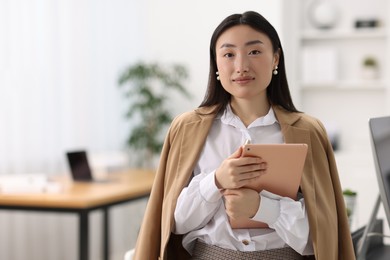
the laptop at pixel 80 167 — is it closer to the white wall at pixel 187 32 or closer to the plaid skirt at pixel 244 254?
the white wall at pixel 187 32

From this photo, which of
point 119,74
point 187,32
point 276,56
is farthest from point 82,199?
point 187,32

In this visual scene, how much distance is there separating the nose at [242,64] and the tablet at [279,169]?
0.21m

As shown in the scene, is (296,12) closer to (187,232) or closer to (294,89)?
(294,89)

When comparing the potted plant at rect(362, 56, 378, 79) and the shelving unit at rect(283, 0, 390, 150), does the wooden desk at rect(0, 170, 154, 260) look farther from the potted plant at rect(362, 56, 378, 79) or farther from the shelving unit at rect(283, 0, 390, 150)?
the potted plant at rect(362, 56, 378, 79)

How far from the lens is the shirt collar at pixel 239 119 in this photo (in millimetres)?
1612

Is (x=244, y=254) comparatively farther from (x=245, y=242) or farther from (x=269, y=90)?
(x=269, y=90)

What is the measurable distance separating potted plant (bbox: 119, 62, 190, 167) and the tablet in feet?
12.2

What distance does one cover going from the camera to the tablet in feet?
4.72

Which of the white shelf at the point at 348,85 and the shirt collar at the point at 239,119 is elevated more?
the shirt collar at the point at 239,119

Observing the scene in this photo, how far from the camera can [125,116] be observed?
530 centimetres

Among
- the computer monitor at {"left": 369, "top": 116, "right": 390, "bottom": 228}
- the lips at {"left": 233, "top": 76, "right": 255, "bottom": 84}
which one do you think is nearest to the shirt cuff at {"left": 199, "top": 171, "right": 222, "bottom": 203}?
the lips at {"left": 233, "top": 76, "right": 255, "bottom": 84}

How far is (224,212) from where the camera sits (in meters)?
1.57

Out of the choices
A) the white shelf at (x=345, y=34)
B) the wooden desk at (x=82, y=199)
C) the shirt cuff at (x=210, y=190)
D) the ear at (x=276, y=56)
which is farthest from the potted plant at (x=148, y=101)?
the shirt cuff at (x=210, y=190)

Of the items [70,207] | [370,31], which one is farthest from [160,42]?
[70,207]
